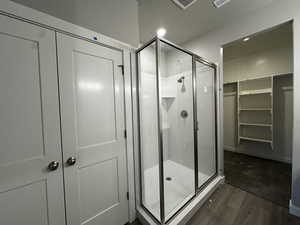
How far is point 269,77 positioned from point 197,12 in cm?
250

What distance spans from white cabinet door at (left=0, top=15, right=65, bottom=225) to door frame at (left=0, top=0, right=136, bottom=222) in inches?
2.1

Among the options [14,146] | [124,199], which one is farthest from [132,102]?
[124,199]

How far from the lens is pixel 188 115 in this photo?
7.93ft

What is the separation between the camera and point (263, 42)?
279cm

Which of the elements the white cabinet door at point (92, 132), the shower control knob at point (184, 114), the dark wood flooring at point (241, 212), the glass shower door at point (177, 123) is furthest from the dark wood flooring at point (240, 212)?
the shower control knob at point (184, 114)

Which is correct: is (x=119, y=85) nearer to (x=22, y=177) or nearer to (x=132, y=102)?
(x=132, y=102)

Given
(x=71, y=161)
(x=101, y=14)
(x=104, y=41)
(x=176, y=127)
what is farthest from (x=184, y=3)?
(x=71, y=161)

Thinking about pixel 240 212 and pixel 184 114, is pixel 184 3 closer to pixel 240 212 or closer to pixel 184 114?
pixel 184 114

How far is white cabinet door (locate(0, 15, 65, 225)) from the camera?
88cm

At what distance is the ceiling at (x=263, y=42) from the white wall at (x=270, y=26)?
0.21 meters

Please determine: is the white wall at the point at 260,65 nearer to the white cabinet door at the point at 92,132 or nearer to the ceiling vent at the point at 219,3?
the ceiling vent at the point at 219,3

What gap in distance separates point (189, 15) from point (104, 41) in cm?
145

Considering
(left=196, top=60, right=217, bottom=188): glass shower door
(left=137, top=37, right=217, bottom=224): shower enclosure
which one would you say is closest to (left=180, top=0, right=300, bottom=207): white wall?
(left=196, top=60, right=217, bottom=188): glass shower door

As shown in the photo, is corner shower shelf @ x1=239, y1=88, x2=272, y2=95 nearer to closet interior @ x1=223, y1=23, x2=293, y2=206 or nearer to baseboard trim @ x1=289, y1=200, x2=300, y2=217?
closet interior @ x1=223, y1=23, x2=293, y2=206
